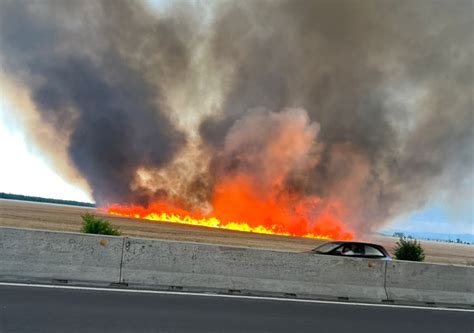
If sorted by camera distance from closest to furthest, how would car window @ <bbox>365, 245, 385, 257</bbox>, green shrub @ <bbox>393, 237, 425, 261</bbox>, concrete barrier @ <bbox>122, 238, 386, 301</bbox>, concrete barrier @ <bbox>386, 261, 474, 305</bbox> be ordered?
concrete barrier @ <bbox>122, 238, 386, 301</bbox>
concrete barrier @ <bbox>386, 261, 474, 305</bbox>
car window @ <bbox>365, 245, 385, 257</bbox>
green shrub @ <bbox>393, 237, 425, 261</bbox>

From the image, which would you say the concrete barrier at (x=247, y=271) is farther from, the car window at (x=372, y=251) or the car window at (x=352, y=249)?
the car window at (x=372, y=251)

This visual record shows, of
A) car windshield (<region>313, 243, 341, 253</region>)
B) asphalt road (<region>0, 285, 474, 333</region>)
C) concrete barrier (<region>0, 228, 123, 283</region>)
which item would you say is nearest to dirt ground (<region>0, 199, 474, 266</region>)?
car windshield (<region>313, 243, 341, 253</region>)

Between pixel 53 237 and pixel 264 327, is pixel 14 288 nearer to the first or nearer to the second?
pixel 53 237

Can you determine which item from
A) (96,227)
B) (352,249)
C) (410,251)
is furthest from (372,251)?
(96,227)

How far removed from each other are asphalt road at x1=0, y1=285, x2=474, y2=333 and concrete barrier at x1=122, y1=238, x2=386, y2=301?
59 centimetres

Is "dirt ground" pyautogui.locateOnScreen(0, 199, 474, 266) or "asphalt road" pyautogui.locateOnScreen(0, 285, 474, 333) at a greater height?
"dirt ground" pyautogui.locateOnScreen(0, 199, 474, 266)

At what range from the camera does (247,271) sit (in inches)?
376

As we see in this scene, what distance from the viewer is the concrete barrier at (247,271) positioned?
9.02 meters

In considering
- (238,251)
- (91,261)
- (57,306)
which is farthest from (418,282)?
(57,306)

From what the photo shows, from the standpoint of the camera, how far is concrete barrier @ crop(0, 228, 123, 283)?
27.8ft

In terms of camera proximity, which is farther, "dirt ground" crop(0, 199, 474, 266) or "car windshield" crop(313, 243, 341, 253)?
"dirt ground" crop(0, 199, 474, 266)

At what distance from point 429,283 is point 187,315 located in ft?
19.4

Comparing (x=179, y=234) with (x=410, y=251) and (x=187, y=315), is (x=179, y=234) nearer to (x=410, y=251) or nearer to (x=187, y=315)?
(x=410, y=251)

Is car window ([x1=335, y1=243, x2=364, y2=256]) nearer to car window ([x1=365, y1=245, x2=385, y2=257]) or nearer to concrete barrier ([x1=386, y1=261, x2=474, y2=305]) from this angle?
car window ([x1=365, y1=245, x2=385, y2=257])
